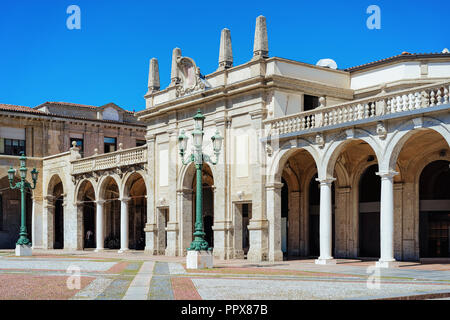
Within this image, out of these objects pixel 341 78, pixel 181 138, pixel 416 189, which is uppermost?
pixel 341 78

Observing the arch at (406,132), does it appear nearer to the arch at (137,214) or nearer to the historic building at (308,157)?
the historic building at (308,157)

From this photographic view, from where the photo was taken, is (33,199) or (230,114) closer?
(230,114)

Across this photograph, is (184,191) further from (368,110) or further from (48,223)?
(48,223)

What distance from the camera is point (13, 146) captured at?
49.3 m

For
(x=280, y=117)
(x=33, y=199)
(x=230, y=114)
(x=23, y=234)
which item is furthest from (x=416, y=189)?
(x=33, y=199)

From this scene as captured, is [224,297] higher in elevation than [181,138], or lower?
lower

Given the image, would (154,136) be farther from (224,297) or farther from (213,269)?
(224,297)

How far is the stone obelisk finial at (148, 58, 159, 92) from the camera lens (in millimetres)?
36969

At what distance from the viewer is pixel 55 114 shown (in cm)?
5134

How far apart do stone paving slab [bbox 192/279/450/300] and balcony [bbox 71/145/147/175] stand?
69.3 feet

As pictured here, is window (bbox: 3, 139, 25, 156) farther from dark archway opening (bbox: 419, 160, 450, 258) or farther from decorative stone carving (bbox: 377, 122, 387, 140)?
decorative stone carving (bbox: 377, 122, 387, 140)

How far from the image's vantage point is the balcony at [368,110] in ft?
71.6

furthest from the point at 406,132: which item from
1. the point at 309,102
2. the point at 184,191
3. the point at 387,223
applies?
the point at 184,191
